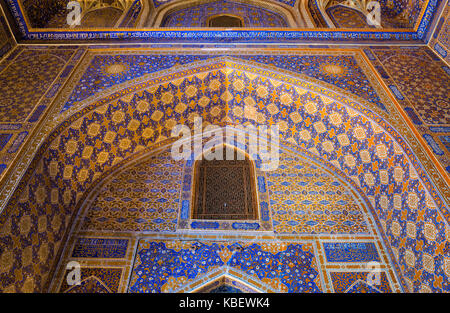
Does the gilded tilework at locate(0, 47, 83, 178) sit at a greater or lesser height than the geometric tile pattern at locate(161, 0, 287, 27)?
lesser

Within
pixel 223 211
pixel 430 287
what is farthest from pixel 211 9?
pixel 430 287

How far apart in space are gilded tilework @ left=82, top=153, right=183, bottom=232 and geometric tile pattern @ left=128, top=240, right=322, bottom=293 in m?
0.33

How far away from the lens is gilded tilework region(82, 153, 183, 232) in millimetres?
4246

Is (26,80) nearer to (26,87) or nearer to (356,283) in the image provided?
(26,87)

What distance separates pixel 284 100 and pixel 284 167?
102 centimetres

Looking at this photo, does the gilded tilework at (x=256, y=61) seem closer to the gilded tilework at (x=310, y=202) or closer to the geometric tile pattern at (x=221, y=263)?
the gilded tilework at (x=310, y=202)

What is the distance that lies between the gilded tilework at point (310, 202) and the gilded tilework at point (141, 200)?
53.1 inches

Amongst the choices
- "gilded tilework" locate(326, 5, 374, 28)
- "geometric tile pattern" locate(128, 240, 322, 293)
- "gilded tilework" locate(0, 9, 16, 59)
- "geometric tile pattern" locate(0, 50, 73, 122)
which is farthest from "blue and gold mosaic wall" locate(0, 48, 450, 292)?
"gilded tilework" locate(326, 5, 374, 28)

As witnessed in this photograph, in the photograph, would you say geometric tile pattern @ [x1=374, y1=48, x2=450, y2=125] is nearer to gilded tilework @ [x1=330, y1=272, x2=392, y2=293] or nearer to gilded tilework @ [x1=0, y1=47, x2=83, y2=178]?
gilded tilework @ [x1=330, y1=272, x2=392, y2=293]

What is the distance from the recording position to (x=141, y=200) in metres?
4.54

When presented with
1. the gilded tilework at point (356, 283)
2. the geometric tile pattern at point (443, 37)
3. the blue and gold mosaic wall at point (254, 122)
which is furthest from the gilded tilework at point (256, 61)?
the gilded tilework at point (356, 283)

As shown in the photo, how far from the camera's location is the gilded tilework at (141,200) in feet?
13.9

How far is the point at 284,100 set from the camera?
5199 millimetres

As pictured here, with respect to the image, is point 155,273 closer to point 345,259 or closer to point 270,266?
point 270,266
